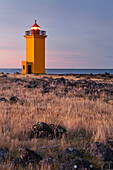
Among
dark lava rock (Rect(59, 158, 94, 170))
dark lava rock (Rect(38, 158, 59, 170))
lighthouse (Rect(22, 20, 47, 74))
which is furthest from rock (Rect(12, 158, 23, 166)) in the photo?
lighthouse (Rect(22, 20, 47, 74))

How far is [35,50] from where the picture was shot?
34062 mm

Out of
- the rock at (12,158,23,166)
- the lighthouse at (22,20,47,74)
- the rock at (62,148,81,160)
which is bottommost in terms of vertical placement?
the rock at (12,158,23,166)

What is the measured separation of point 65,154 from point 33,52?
31.9 metres

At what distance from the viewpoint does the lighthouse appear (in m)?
34.1

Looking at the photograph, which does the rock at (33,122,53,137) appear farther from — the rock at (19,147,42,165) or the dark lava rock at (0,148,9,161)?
the rock at (19,147,42,165)

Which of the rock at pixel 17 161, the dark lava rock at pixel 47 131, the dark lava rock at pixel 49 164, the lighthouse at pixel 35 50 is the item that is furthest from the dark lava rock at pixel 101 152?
the lighthouse at pixel 35 50

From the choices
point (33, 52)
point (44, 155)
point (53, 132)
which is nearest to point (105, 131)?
point (53, 132)

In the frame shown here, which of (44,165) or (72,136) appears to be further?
(72,136)

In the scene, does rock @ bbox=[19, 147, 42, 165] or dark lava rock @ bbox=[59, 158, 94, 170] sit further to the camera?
rock @ bbox=[19, 147, 42, 165]

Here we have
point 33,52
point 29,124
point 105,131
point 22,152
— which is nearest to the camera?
point 22,152

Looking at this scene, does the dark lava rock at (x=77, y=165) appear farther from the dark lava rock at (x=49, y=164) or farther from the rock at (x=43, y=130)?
the rock at (x=43, y=130)

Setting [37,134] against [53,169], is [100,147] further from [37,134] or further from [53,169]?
[37,134]

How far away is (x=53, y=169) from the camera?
9.12 ft

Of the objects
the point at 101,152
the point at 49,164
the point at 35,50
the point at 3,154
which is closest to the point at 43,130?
the point at 3,154
